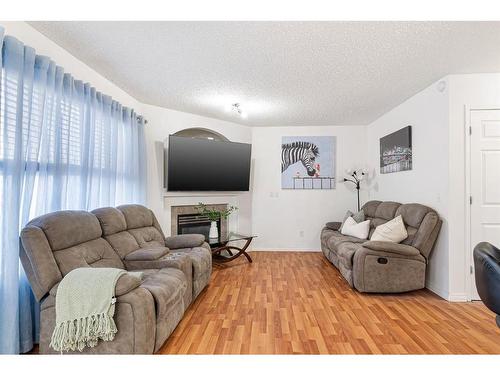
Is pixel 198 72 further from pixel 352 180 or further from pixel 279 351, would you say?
pixel 352 180

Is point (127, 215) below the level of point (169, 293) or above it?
above

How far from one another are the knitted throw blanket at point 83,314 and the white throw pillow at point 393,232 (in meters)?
3.06

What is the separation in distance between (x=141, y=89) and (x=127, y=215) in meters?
1.65

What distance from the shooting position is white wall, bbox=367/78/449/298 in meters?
2.87

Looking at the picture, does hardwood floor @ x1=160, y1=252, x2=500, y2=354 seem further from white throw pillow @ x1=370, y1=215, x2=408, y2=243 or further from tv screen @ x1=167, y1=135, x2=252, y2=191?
tv screen @ x1=167, y1=135, x2=252, y2=191

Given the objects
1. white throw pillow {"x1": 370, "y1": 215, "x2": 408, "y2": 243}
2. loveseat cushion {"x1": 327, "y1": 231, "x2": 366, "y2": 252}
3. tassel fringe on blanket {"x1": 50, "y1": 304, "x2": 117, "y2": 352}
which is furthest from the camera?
loveseat cushion {"x1": 327, "y1": 231, "x2": 366, "y2": 252}

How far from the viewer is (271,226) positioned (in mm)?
5137

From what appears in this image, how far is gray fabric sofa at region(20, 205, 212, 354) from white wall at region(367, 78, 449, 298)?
2.78 metres

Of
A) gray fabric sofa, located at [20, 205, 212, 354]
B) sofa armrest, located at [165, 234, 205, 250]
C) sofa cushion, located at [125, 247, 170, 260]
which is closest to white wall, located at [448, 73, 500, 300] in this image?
gray fabric sofa, located at [20, 205, 212, 354]

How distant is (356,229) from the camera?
394 centimetres

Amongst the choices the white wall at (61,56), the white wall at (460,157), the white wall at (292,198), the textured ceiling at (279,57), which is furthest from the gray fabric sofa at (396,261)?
the white wall at (61,56)

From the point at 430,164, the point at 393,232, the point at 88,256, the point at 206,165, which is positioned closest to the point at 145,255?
the point at 88,256
